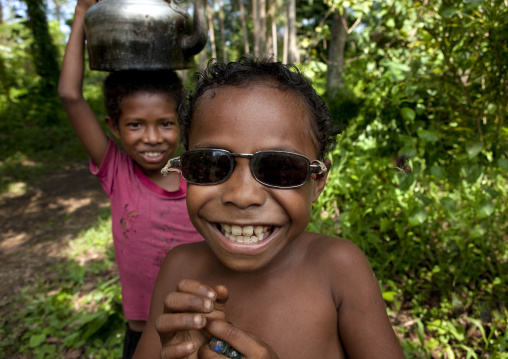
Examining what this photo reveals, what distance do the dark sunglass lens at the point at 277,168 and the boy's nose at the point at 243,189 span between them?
0.02m

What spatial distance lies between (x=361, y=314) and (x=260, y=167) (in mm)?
502

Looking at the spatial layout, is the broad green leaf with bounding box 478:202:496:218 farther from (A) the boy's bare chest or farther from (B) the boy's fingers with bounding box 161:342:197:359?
(B) the boy's fingers with bounding box 161:342:197:359

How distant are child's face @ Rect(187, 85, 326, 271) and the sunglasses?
16 mm

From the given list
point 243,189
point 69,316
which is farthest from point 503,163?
point 69,316

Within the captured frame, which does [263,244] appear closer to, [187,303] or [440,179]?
[187,303]

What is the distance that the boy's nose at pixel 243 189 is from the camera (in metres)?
0.98

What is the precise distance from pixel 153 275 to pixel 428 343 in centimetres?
167

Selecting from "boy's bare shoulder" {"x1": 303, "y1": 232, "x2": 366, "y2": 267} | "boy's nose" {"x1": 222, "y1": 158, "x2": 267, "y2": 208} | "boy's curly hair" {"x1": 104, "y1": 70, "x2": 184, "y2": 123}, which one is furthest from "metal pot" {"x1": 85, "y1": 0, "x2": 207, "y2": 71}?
"boy's bare shoulder" {"x1": 303, "y1": 232, "x2": 366, "y2": 267}

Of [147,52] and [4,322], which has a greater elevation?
[147,52]

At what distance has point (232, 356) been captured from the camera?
89 cm

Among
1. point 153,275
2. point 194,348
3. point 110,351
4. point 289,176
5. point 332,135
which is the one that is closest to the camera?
point 194,348

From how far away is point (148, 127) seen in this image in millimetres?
1706

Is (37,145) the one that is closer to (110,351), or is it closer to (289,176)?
(110,351)

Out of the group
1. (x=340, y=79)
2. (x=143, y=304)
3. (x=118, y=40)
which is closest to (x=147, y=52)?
(x=118, y=40)
